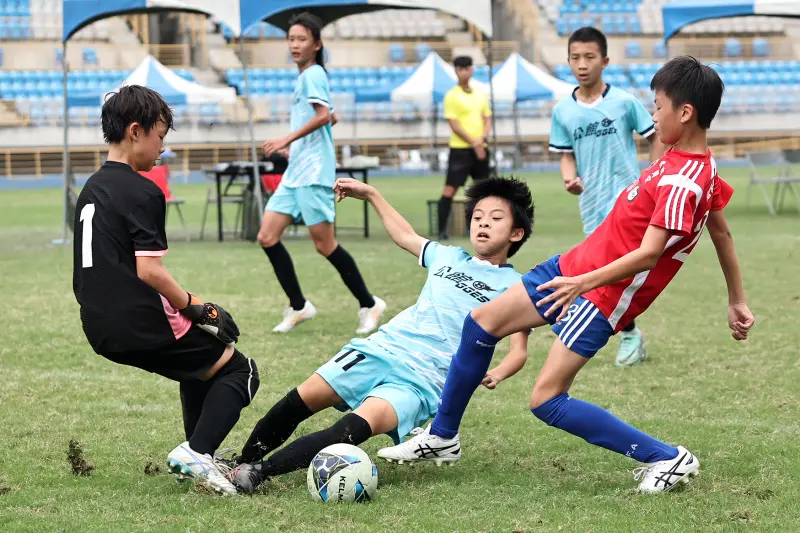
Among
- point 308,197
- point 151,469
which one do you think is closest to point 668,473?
point 151,469

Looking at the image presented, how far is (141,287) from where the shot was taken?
3.82 meters

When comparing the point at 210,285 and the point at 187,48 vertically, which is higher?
the point at 187,48

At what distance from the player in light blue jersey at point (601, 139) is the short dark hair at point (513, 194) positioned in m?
2.13

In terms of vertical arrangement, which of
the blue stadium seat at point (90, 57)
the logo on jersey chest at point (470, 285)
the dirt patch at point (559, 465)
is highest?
the blue stadium seat at point (90, 57)

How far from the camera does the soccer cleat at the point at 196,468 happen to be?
3.85m

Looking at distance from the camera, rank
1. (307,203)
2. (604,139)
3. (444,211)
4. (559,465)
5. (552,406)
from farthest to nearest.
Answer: (444,211)
(307,203)
(604,139)
(559,465)
(552,406)

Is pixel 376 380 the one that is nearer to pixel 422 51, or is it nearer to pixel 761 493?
pixel 761 493

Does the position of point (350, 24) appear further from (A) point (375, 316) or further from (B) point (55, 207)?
(A) point (375, 316)

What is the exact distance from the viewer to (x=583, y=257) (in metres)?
3.93

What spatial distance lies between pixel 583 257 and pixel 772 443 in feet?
4.58

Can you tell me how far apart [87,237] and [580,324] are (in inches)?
68.1

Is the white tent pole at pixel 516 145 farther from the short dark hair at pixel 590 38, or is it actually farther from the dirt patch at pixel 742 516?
the dirt patch at pixel 742 516

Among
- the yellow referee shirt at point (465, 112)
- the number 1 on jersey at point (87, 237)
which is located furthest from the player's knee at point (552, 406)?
the yellow referee shirt at point (465, 112)

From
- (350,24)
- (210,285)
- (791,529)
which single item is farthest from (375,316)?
(350,24)
